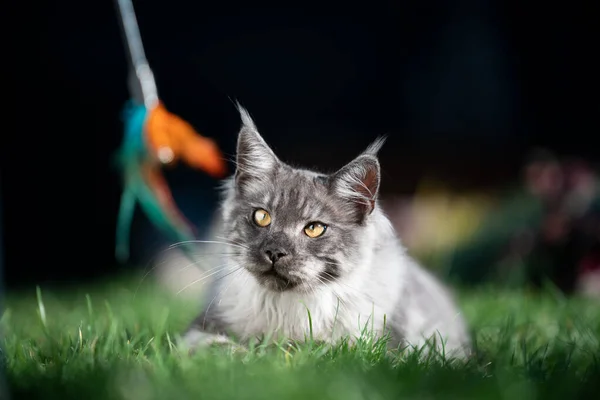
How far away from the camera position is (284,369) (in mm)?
1520

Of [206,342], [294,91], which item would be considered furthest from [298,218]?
[294,91]

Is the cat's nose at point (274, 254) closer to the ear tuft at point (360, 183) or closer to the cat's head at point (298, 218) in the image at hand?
the cat's head at point (298, 218)

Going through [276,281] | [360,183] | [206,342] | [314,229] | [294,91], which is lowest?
[206,342]

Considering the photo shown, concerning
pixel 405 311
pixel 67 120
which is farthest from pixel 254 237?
pixel 67 120

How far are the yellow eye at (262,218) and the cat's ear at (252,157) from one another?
0.14 m

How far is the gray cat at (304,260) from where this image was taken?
1.90 m

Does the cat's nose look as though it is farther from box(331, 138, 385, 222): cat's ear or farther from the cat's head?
box(331, 138, 385, 222): cat's ear

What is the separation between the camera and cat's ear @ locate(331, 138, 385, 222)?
6.28 ft

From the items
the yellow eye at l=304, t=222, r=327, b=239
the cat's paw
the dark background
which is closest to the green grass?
the cat's paw

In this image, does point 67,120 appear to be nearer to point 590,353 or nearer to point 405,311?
point 405,311

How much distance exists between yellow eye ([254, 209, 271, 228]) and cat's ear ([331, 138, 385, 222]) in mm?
225

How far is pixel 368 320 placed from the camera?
6.06ft

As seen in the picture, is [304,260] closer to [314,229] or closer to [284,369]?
[314,229]

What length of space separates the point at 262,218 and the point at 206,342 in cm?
41
